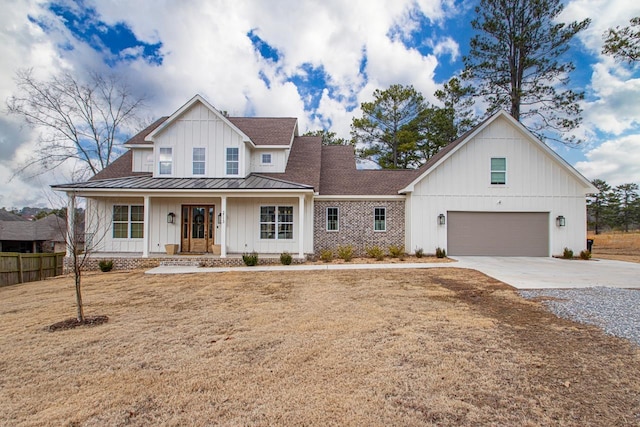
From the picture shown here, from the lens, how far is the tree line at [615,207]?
43.7 metres

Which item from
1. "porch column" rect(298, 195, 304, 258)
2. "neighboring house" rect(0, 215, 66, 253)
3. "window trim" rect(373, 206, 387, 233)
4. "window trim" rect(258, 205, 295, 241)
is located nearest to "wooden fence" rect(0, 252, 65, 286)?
"window trim" rect(258, 205, 295, 241)

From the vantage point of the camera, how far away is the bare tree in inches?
824

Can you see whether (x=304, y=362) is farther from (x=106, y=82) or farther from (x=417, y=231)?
(x=106, y=82)

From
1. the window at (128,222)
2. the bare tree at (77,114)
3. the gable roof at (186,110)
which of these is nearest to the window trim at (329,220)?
the gable roof at (186,110)

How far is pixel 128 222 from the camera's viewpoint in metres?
14.6

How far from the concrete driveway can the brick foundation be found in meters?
3.39

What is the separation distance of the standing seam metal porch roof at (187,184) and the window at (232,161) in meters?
0.60

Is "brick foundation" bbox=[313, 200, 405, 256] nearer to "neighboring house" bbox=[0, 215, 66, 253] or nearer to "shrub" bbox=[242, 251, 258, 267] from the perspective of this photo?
"shrub" bbox=[242, 251, 258, 267]

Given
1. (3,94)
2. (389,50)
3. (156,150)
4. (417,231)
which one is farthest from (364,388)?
(3,94)

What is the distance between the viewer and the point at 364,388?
10.6ft

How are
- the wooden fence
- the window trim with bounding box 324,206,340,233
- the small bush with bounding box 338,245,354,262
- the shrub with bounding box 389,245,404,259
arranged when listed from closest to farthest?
the wooden fence
the small bush with bounding box 338,245,354,262
the shrub with bounding box 389,245,404,259
the window trim with bounding box 324,206,340,233

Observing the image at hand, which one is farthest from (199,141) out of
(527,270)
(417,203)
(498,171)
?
(527,270)

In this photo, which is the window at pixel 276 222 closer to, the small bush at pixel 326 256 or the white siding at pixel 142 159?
the small bush at pixel 326 256

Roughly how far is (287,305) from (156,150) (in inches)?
462
